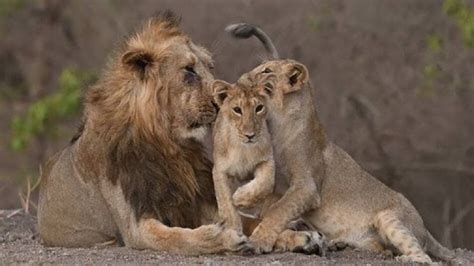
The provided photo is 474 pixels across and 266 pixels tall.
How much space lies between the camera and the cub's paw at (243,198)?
6.90 meters

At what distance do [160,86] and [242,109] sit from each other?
0.52 m

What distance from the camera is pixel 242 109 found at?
6.88 m

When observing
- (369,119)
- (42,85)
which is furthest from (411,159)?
(42,85)

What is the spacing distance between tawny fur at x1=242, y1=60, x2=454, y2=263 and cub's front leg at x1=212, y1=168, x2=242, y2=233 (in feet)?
1.08

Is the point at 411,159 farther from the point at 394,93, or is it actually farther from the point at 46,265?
the point at 46,265

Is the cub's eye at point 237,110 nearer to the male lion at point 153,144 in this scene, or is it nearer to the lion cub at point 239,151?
the lion cub at point 239,151

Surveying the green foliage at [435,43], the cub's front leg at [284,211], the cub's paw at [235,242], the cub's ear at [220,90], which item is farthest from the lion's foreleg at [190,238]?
the green foliage at [435,43]

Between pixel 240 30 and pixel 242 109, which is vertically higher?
pixel 240 30

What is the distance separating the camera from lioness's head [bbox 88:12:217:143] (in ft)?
23.4

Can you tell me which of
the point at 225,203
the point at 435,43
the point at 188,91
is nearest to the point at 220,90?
the point at 188,91

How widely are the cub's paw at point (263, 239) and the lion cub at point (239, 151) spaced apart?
3.1 inches

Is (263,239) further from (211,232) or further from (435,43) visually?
(435,43)

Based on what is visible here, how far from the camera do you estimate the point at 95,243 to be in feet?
24.9

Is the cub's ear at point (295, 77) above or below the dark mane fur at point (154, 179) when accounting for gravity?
above
